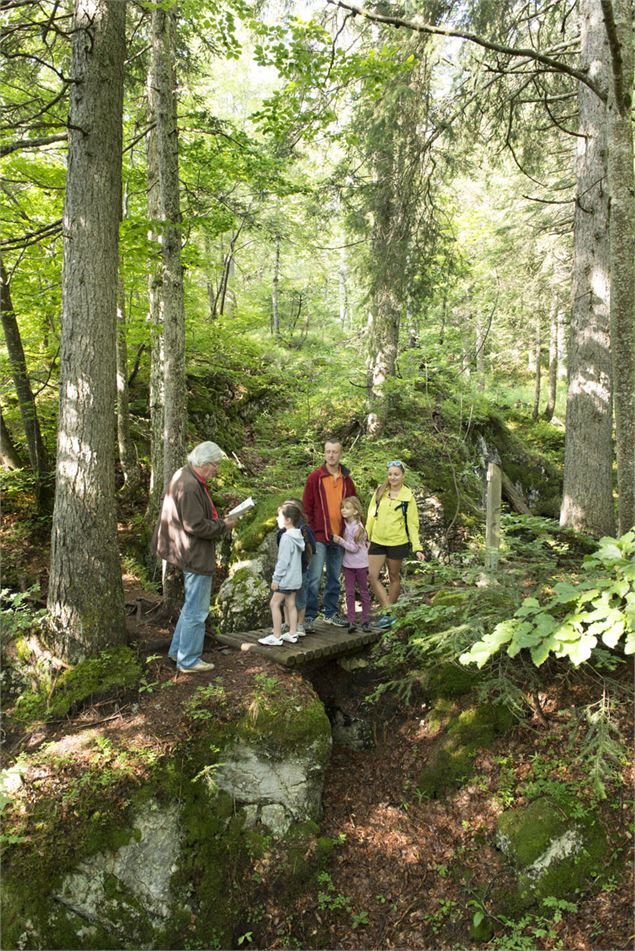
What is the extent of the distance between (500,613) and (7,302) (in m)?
8.32

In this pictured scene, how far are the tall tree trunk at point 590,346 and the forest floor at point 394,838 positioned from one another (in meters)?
3.52

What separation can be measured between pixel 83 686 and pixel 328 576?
3051mm

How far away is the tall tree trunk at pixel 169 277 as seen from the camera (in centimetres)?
642

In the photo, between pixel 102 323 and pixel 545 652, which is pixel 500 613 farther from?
pixel 102 323

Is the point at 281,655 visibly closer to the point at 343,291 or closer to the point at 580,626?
the point at 580,626

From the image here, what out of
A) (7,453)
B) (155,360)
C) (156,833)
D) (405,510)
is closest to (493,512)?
(405,510)

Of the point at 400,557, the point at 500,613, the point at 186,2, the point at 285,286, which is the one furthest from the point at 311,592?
the point at 285,286

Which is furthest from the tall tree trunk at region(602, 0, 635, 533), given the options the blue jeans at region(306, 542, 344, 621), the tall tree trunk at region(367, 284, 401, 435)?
the tall tree trunk at region(367, 284, 401, 435)

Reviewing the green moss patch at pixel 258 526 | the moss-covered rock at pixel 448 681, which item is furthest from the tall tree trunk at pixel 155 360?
the moss-covered rock at pixel 448 681

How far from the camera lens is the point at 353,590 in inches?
250

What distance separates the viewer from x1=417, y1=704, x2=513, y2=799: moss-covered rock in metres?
4.82

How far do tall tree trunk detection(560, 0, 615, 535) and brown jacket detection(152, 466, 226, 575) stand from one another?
519cm

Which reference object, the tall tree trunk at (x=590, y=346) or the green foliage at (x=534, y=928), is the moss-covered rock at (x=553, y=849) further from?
the tall tree trunk at (x=590, y=346)

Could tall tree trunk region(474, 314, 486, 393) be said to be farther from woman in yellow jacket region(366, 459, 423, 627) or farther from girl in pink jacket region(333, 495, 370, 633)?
girl in pink jacket region(333, 495, 370, 633)
